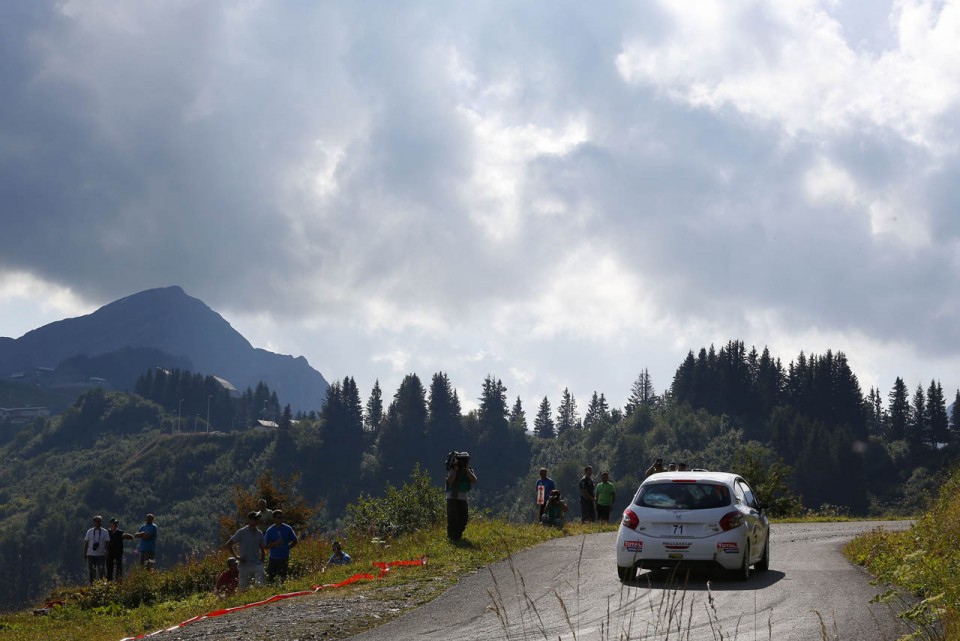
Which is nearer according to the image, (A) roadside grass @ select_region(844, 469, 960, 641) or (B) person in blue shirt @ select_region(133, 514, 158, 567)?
(A) roadside grass @ select_region(844, 469, 960, 641)

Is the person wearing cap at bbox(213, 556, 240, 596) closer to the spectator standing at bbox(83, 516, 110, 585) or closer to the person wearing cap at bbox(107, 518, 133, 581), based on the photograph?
the person wearing cap at bbox(107, 518, 133, 581)

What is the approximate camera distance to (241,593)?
16625mm

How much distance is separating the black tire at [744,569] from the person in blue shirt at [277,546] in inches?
327

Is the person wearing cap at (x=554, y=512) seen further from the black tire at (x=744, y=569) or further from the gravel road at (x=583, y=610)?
the black tire at (x=744, y=569)

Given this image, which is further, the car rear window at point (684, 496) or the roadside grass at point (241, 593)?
the roadside grass at point (241, 593)

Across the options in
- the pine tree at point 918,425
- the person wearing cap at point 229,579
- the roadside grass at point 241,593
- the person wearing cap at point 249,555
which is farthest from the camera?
the pine tree at point 918,425

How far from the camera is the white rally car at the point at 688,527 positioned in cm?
1337

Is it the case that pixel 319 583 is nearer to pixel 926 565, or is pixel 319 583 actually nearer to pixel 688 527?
pixel 688 527

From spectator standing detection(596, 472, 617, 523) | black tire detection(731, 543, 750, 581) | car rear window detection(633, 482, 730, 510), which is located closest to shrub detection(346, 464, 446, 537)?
spectator standing detection(596, 472, 617, 523)

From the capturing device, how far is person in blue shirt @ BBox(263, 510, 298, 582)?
17812 mm

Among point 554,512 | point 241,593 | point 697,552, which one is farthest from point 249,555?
point 554,512

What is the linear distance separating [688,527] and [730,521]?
60 centimetres

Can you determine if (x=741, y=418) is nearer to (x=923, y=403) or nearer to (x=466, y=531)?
(x=923, y=403)

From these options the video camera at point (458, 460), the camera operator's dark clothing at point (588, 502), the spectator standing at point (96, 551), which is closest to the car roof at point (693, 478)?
the video camera at point (458, 460)
